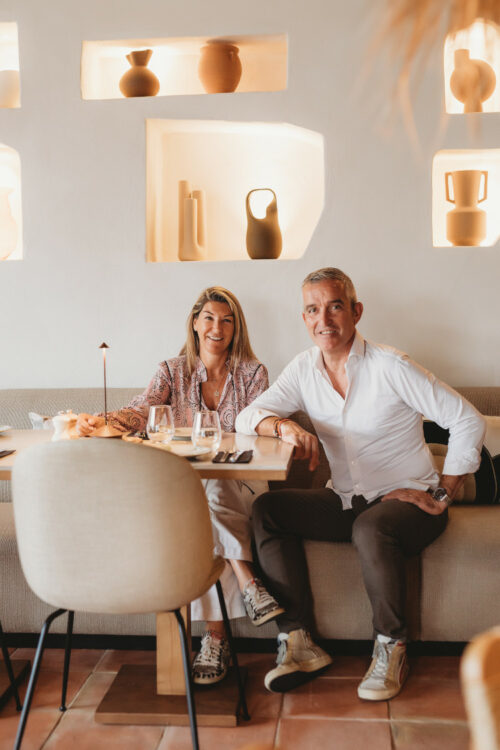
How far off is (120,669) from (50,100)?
7.39 feet

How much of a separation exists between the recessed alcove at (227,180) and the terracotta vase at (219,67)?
0.16 metres

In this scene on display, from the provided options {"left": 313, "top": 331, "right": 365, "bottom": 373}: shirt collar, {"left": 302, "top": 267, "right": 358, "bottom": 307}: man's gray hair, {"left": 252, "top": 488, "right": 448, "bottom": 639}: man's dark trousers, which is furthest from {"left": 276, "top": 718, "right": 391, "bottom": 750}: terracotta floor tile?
{"left": 302, "top": 267, "right": 358, "bottom": 307}: man's gray hair

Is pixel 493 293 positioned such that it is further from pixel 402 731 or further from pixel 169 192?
pixel 402 731

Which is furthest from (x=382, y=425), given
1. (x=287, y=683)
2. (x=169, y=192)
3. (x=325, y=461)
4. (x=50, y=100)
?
(x=50, y=100)

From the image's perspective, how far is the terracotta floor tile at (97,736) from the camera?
5.81 feet

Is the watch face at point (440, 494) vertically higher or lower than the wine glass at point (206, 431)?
lower

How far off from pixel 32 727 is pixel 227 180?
225 cm

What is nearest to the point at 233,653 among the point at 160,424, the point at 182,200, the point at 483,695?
the point at 160,424

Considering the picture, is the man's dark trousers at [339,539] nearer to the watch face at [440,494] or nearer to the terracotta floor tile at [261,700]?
the watch face at [440,494]

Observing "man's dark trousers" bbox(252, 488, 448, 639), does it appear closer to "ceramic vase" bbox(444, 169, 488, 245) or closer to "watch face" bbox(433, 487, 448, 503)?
"watch face" bbox(433, 487, 448, 503)

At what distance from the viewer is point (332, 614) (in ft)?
7.13

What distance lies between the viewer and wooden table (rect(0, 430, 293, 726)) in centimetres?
184

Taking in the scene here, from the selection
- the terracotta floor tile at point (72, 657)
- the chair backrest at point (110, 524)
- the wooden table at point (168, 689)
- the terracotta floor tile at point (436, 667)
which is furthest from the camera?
the terracotta floor tile at point (72, 657)

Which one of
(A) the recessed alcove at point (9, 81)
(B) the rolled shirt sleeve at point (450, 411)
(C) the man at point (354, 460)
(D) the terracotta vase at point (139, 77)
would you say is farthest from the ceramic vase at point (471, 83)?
(A) the recessed alcove at point (9, 81)
